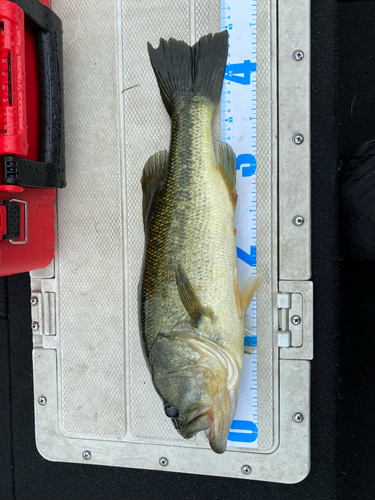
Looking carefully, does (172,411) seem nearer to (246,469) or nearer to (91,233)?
(246,469)

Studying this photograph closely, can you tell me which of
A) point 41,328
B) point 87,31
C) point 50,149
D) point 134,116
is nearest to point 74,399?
point 41,328

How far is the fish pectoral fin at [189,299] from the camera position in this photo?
114 centimetres

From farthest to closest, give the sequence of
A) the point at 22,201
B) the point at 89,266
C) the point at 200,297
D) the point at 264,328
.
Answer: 1. the point at 89,266
2. the point at 264,328
3. the point at 22,201
4. the point at 200,297

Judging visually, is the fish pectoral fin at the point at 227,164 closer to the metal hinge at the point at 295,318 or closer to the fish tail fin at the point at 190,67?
the fish tail fin at the point at 190,67

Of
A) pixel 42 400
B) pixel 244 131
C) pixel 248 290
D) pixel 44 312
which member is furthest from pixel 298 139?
pixel 42 400

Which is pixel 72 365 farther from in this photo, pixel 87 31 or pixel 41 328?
pixel 87 31

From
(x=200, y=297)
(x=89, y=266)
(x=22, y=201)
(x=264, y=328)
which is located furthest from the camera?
(x=89, y=266)

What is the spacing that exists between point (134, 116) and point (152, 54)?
8.8 inches

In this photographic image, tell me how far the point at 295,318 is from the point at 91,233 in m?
0.81

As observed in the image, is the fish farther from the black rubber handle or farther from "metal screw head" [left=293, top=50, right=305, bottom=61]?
the black rubber handle

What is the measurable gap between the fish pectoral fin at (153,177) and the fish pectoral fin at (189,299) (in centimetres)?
26

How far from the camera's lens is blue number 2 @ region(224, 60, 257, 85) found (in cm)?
136

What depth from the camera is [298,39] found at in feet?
4.36

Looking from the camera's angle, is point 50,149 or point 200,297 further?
point 50,149
